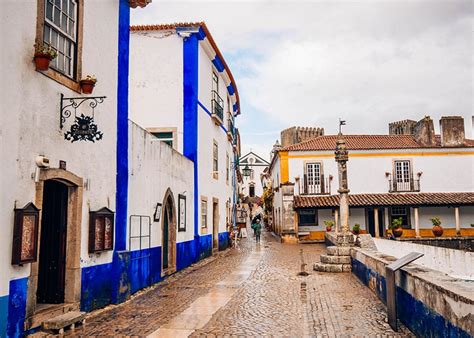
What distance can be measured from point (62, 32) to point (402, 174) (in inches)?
1037

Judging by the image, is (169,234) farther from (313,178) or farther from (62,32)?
(313,178)

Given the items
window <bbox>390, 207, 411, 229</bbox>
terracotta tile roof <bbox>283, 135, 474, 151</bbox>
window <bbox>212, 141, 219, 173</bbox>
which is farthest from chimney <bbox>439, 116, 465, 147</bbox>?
window <bbox>212, 141, 219, 173</bbox>

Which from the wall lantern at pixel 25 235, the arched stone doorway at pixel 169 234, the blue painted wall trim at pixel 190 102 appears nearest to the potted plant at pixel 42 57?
the wall lantern at pixel 25 235

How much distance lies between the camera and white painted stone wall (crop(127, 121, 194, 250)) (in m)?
9.72

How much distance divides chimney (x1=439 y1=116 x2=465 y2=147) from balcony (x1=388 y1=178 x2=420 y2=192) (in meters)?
3.33

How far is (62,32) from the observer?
689 centimetres

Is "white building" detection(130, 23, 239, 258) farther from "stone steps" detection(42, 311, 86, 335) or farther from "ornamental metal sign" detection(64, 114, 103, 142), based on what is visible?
"ornamental metal sign" detection(64, 114, 103, 142)

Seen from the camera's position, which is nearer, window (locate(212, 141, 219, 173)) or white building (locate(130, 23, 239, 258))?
white building (locate(130, 23, 239, 258))

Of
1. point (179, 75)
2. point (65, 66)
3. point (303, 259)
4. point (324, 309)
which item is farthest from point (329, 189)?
point (65, 66)

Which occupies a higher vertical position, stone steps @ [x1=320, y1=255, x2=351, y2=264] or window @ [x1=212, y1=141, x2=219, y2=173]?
window @ [x1=212, y1=141, x2=219, y2=173]

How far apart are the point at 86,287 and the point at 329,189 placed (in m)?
23.3

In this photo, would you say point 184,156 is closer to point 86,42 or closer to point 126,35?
point 126,35

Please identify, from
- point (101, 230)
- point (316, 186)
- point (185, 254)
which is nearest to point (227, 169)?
point (316, 186)

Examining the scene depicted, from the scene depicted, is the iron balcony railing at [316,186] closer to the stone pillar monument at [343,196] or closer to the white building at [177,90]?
the white building at [177,90]
